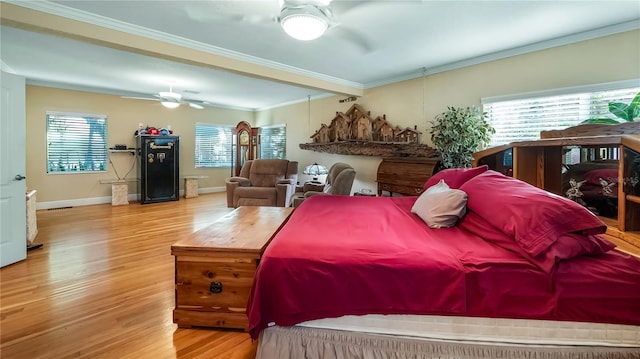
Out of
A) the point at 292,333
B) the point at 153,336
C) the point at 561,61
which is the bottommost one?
the point at 153,336

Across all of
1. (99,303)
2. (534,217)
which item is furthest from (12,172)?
(534,217)

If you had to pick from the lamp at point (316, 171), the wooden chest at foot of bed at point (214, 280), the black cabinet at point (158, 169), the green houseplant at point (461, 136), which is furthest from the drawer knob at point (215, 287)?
the black cabinet at point (158, 169)

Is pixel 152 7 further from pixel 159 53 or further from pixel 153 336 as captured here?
pixel 153 336

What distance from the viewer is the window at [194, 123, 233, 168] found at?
7.66 m

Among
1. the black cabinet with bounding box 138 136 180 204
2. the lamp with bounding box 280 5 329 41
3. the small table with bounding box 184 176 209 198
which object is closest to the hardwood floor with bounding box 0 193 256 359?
the black cabinet with bounding box 138 136 180 204

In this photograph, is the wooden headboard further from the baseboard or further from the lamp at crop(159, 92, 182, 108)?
the baseboard

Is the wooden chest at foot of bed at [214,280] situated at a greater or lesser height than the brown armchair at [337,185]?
lesser

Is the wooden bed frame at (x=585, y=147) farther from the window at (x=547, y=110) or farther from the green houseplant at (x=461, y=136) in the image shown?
the window at (x=547, y=110)

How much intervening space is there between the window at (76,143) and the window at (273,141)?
3641mm

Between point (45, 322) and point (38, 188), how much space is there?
518 centimetres

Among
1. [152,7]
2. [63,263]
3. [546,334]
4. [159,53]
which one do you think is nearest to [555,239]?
[546,334]

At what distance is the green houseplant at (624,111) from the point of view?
2.47 metres

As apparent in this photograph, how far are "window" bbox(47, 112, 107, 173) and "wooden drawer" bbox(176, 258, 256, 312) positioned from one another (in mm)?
5911

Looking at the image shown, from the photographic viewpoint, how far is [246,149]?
7.61 metres
